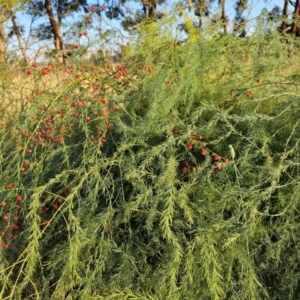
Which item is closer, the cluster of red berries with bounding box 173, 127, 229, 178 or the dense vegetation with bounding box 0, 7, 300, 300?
the dense vegetation with bounding box 0, 7, 300, 300

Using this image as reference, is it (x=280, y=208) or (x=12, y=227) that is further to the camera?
(x=12, y=227)

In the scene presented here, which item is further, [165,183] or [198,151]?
[198,151]

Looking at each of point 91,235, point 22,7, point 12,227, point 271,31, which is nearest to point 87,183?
point 91,235

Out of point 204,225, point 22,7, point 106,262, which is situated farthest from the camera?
point 22,7

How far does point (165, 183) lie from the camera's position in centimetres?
188

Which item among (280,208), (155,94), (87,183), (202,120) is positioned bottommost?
(280,208)

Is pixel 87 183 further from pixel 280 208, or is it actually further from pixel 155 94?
pixel 280 208

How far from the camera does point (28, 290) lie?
2.08 metres

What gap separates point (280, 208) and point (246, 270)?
0.31 metres

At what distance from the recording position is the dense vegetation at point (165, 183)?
1789 millimetres

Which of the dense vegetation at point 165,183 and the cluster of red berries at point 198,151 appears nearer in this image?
the dense vegetation at point 165,183

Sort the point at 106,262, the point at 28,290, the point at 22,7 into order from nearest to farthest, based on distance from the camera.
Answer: the point at 106,262, the point at 28,290, the point at 22,7

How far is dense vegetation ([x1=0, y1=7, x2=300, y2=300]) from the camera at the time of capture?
1789 millimetres

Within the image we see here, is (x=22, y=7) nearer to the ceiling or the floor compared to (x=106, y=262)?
nearer to the ceiling
